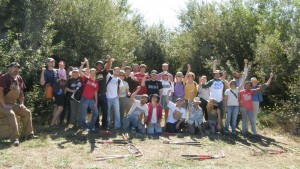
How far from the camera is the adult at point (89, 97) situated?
10.2 m

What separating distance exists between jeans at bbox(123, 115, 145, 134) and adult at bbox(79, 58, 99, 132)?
931 mm

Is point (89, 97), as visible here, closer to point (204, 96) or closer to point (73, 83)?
point (73, 83)

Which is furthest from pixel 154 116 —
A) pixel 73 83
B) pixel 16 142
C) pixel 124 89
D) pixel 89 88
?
pixel 16 142

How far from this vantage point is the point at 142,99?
10.7m

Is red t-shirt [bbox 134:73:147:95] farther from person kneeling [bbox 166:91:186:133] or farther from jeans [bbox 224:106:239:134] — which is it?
jeans [bbox 224:106:239:134]

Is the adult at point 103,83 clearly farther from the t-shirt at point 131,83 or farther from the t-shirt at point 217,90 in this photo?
the t-shirt at point 217,90

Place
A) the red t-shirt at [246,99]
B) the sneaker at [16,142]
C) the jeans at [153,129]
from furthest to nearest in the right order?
the red t-shirt at [246,99] → the jeans at [153,129] → the sneaker at [16,142]

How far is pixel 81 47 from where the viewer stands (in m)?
15.7

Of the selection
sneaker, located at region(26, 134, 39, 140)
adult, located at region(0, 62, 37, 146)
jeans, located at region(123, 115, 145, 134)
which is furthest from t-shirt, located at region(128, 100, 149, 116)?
adult, located at region(0, 62, 37, 146)

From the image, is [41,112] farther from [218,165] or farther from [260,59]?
[260,59]

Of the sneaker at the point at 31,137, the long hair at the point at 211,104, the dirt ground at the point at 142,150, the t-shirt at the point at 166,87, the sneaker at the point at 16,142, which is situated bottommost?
the dirt ground at the point at 142,150

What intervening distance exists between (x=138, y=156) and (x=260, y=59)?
982 cm

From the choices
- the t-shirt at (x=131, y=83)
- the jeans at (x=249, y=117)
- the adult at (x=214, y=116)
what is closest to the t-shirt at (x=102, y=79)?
the t-shirt at (x=131, y=83)


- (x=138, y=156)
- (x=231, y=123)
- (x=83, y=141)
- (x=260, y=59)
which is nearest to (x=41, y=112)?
(x=83, y=141)
